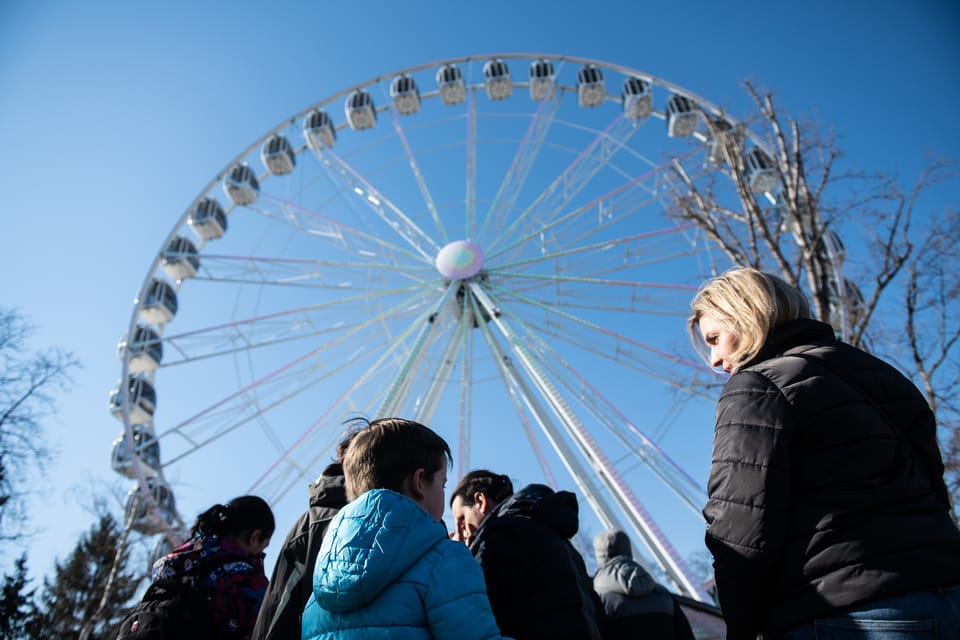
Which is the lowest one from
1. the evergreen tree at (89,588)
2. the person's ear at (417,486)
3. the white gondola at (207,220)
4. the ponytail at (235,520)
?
the person's ear at (417,486)

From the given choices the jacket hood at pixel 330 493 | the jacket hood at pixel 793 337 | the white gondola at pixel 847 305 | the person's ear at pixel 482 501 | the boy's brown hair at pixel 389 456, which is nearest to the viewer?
the jacket hood at pixel 793 337

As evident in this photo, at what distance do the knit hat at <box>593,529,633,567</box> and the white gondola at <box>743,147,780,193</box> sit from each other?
10.6 m

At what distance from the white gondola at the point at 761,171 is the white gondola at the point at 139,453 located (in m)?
13.7

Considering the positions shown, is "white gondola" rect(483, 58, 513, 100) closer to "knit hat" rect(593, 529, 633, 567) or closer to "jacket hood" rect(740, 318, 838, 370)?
"knit hat" rect(593, 529, 633, 567)

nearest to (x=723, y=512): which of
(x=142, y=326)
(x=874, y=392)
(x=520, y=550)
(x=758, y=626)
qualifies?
(x=758, y=626)

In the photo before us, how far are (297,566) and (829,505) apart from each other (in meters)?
1.95

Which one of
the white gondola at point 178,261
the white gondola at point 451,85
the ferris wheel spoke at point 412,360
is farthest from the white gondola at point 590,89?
the white gondola at point 178,261

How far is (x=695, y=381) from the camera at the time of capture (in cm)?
1243

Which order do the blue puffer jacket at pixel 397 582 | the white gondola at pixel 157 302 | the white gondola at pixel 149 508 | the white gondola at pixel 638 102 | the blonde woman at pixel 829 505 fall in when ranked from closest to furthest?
1. the blonde woman at pixel 829 505
2. the blue puffer jacket at pixel 397 582
3. the white gondola at pixel 149 508
4. the white gondola at pixel 157 302
5. the white gondola at pixel 638 102

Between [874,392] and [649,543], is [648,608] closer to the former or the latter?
[874,392]

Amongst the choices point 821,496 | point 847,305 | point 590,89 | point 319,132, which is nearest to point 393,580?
point 821,496

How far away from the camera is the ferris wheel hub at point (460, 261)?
47.7 feet

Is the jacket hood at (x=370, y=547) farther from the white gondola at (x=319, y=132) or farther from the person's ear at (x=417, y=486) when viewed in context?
the white gondola at (x=319, y=132)

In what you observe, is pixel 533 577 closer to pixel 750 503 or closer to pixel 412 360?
pixel 750 503
